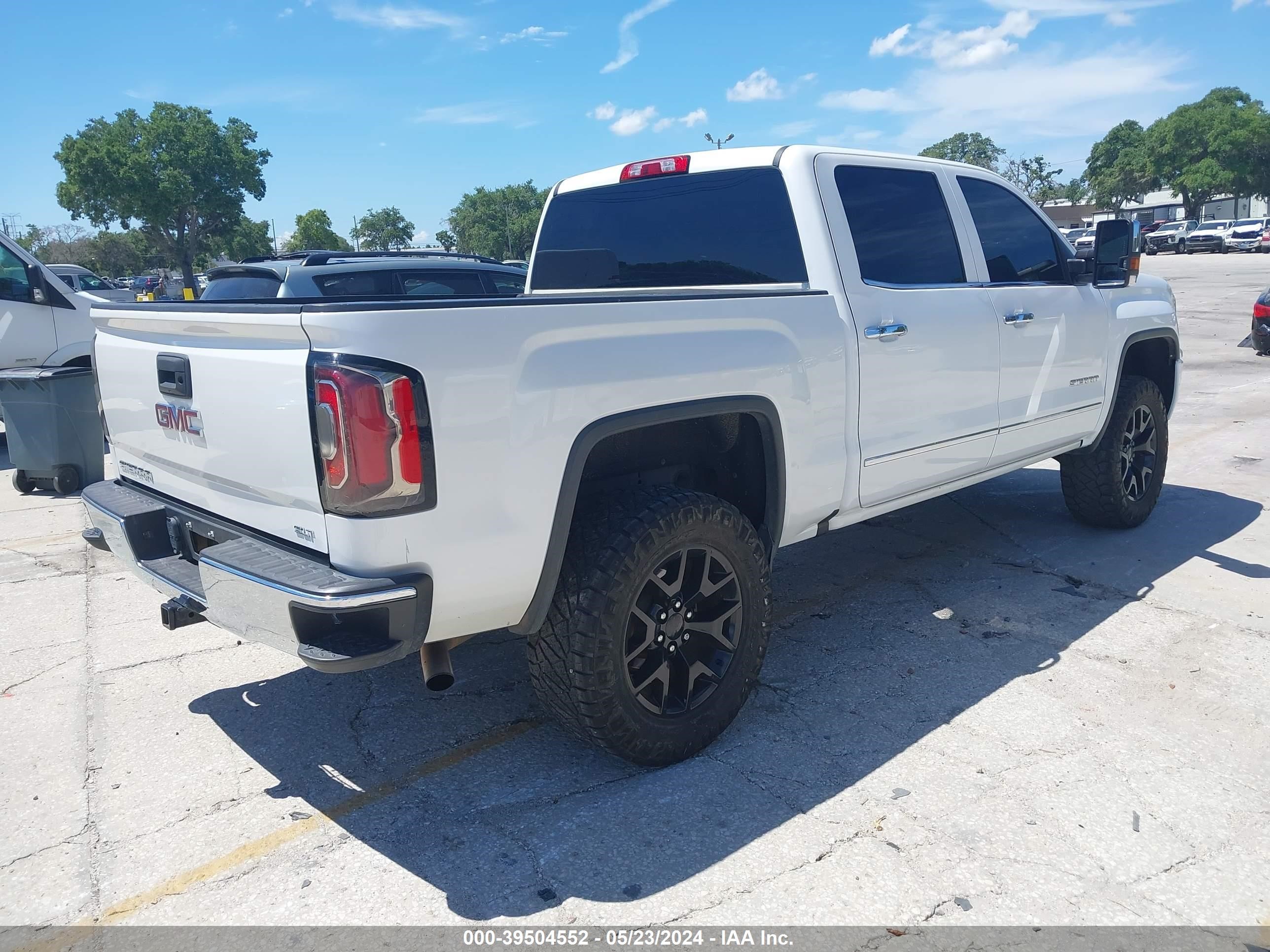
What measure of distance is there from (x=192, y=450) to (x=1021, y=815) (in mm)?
2824

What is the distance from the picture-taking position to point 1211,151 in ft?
232

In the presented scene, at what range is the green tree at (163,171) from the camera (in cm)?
5834

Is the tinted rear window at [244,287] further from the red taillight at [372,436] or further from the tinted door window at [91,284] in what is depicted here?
the tinted door window at [91,284]

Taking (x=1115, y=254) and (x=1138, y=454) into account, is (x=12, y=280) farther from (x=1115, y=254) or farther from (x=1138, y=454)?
(x=1138, y=454)

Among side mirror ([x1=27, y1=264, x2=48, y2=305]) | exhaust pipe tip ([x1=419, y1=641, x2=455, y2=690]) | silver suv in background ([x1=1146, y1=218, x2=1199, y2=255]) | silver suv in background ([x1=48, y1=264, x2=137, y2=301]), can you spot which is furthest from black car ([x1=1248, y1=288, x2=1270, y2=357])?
silver suv in background ([x1=1146, y1=218, x2=1199, y2=255])

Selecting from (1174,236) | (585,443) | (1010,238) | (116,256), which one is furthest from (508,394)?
(116,256)

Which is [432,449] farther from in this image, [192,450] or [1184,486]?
[1184,486]

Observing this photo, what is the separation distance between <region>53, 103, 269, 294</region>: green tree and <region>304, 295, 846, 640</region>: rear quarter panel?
61370mm

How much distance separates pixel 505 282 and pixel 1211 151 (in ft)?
258

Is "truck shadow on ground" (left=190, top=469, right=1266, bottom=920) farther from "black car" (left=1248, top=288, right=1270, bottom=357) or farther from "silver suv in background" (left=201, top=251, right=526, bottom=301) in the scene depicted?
"black car" (left=1248, top=288, right=1270, bottom=357)

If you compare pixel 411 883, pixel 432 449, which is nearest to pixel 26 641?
pixel 411 883

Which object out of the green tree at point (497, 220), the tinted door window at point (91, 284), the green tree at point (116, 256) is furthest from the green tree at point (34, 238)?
the tinted door window at point (91, 284)

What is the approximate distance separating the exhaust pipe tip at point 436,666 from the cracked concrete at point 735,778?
0.49 m

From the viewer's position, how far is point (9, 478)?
28.7 ft
